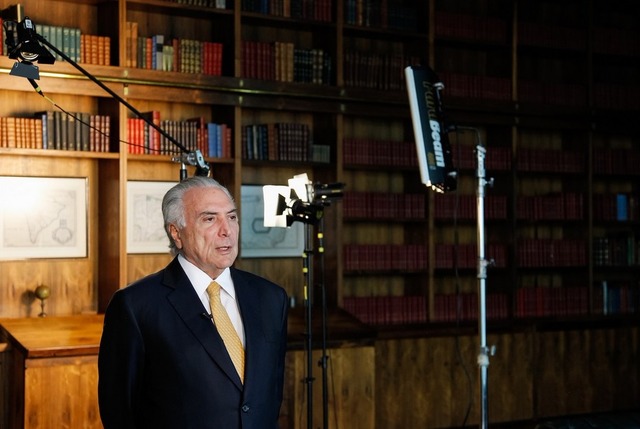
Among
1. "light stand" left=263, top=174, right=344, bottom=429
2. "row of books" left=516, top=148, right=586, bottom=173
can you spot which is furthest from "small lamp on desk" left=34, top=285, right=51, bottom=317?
"row of books" left=516, top=148, right=586, bottom=173

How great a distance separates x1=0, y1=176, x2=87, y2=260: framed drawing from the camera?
18.4 feet

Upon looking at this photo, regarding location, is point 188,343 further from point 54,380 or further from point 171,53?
point 171,53

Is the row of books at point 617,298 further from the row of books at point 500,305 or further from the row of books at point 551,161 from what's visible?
the row of books at point 551,161

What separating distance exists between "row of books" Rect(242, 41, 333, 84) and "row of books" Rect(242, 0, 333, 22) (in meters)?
0.20

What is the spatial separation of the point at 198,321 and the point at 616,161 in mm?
5589

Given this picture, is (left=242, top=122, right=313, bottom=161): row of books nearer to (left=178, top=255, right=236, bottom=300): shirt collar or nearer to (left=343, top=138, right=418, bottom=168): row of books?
(left=343, top=138, right=418, bottom=168): row of books

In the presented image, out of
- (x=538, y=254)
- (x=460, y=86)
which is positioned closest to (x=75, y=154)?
(x=460, y=86)

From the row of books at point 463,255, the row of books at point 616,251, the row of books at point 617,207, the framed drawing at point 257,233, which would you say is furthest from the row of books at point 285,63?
the row of books at point 616,251

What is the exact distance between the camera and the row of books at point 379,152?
6516 millimetres

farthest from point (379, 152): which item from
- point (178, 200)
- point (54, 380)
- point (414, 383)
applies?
point (178, 200)

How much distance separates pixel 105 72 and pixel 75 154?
1.64 ft

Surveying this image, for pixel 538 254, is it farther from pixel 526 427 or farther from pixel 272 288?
pixel 272 288

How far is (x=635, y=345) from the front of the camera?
728 cm

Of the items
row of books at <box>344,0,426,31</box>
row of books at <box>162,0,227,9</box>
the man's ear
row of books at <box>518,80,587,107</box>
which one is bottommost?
the man's ear
